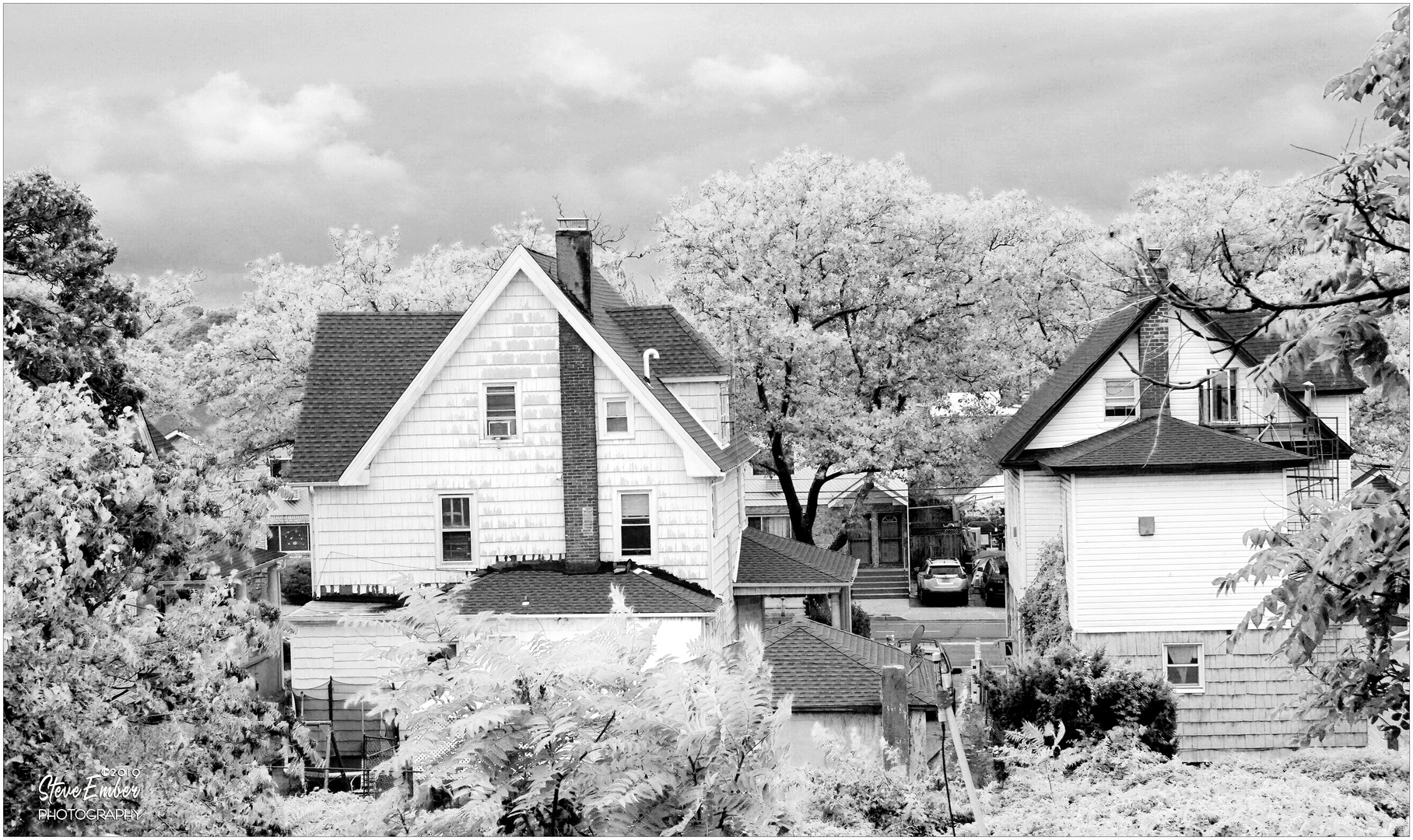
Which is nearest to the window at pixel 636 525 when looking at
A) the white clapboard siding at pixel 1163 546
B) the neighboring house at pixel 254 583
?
the neighboring house at pixel 254 583

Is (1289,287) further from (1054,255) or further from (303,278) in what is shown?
(303,278)

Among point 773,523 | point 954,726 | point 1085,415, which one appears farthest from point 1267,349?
point 773,523

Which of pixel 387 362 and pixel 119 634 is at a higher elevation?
pixel 387 362

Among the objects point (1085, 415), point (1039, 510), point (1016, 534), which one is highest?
point (1085, 415)

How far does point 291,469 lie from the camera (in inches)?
952

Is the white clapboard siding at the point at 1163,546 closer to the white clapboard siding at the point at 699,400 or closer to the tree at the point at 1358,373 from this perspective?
the white clapboard siding at the point at 699,400

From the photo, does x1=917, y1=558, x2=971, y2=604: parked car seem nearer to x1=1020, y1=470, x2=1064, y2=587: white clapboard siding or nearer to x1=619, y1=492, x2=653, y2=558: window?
x1=1020, y1=470, x2=1064, y2=587: white clapboard siding

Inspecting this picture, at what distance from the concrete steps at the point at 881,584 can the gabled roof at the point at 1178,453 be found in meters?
20.3

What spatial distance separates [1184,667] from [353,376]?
720 inches

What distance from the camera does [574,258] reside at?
24.8 meters

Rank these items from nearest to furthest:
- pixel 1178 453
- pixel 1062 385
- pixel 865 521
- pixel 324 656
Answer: pixel 324 656 → pixel 1178 453 → pixel 1062 385 → pixel 865 521

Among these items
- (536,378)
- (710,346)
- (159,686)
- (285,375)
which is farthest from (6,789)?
(285,375)

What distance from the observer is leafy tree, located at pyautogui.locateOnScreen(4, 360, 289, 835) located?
10383mm

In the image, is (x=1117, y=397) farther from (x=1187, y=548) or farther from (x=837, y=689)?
(x=837, y=689)
